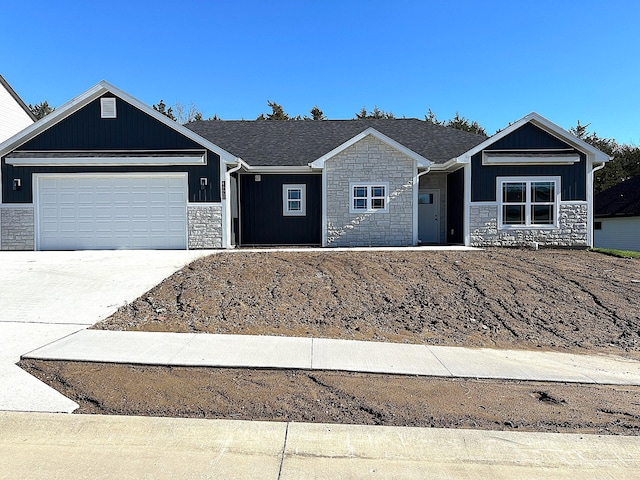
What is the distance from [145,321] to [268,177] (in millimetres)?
9993

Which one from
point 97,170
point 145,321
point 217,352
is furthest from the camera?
point 97,170

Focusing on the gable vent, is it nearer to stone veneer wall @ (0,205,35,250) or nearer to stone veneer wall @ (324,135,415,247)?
stone veneer wall @ (0,205,35,250)

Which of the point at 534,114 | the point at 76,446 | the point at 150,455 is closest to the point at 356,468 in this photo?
the point at 150,455

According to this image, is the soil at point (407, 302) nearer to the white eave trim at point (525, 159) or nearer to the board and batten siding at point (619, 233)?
the white eave trim at point (525, 159)

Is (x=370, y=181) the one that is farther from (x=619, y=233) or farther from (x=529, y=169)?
(x=619, y=233)

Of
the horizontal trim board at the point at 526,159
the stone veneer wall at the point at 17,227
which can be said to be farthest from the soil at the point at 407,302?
the stone veneer wall at the point at 17,227

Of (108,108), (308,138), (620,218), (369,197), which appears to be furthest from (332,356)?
(620,218)

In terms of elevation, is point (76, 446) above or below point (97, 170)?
below

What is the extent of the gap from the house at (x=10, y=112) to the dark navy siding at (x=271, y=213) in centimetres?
1325

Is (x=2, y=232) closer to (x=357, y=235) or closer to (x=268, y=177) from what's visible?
(x=268, y=177)

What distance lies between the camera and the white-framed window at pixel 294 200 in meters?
17.1

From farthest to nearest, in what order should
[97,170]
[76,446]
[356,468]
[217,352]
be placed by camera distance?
[97,170] → [217,352] → [76,446] → [356,468]

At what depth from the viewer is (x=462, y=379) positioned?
5.45 metres

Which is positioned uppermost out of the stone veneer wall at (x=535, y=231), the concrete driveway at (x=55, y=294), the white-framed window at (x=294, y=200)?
the white-framed window at (x=294, y=200)
